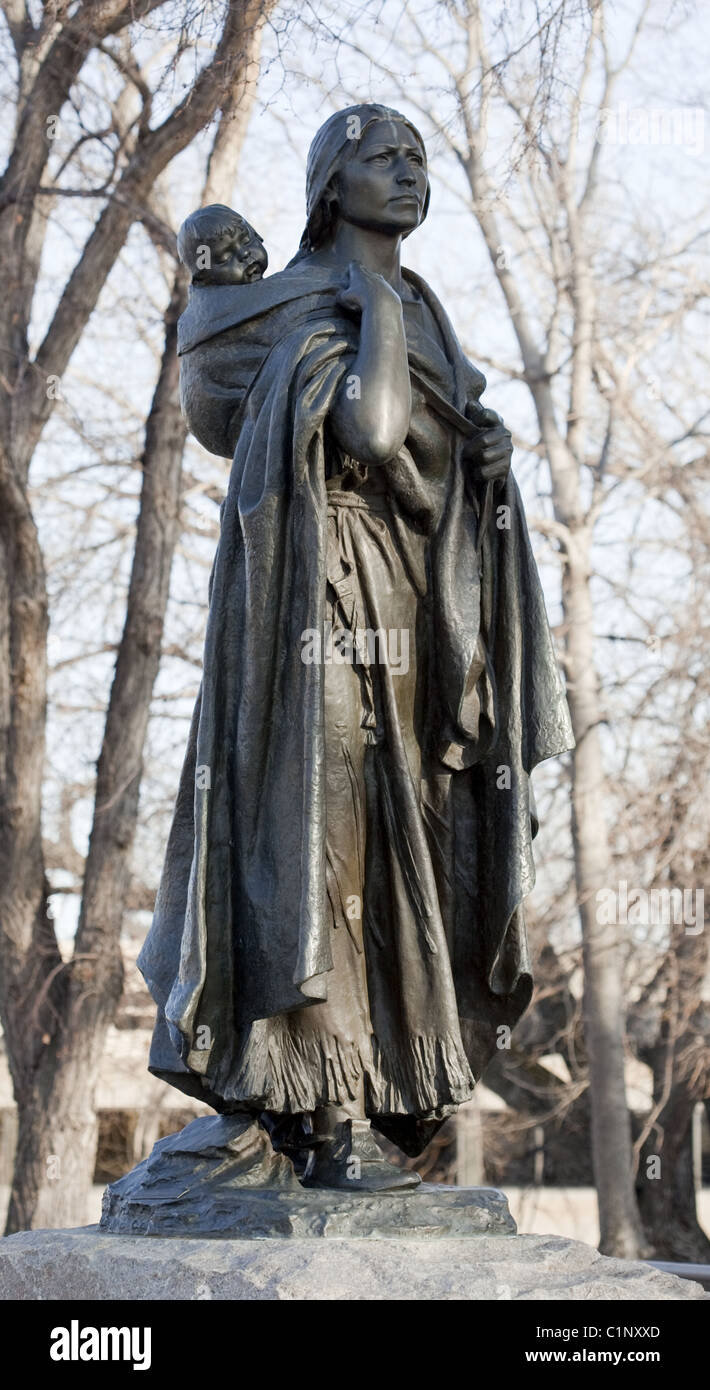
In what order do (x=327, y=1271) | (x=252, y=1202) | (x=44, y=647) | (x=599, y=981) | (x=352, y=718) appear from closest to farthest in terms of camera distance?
(x=327, y=1271) < (x=252, y=1202) < (x=352, y=718) < (x=44, y=647) < (x=599, y=981)

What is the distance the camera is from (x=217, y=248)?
4.75 m

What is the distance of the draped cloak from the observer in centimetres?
421

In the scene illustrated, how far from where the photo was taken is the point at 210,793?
4.34 metres

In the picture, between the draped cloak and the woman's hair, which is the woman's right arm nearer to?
the draped cloak

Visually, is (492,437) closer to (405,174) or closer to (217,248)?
(405,174)

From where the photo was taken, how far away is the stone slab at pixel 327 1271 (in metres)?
3.56

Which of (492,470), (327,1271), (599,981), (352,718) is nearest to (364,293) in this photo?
(492,470)

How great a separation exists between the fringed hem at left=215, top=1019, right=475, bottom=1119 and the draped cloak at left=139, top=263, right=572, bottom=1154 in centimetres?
2

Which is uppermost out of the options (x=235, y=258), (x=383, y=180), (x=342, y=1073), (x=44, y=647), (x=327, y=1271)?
(x=44, y=647)

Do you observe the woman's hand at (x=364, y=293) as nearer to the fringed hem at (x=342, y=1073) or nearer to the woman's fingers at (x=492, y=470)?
the woman's fingers at (x=492, y=470)

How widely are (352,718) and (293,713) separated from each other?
184 mm
